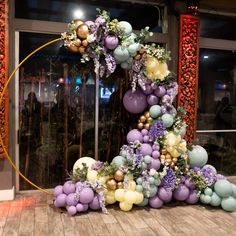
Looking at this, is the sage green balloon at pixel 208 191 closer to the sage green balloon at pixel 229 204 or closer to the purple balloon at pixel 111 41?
the sage green balloon at pixel 229 204

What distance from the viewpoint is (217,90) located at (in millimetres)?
5355

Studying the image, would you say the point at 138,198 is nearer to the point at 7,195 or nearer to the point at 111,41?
the point at 7,195

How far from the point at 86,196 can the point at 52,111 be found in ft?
4.58

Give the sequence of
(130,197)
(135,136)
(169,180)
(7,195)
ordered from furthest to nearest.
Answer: (7,195), (135,136), (169,180), (130,197)

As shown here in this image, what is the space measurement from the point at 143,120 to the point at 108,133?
904mm

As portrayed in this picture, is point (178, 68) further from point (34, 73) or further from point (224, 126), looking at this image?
point (34, 73)

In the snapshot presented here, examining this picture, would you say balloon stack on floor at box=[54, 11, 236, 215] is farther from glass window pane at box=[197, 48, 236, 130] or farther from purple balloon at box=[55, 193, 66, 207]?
glass window pane at box=[197, 48, 236, 130]

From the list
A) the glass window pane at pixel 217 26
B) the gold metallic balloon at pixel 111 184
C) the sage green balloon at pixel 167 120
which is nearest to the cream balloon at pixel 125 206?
the gold metallic balloon at pixel 111 184

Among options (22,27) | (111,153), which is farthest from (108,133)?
(22,27)

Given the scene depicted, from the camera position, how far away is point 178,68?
187 inches

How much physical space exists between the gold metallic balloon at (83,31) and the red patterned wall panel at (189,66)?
5.42ft

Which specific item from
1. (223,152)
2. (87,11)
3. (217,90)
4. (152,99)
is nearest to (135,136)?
(152,99)

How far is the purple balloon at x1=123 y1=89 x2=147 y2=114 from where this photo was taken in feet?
13.3

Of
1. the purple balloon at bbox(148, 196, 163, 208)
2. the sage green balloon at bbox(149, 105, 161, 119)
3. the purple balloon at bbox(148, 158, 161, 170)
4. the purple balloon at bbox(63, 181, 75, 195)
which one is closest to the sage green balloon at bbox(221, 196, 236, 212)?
the purple balloon at bbox(148, 196, 163, 208)
